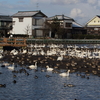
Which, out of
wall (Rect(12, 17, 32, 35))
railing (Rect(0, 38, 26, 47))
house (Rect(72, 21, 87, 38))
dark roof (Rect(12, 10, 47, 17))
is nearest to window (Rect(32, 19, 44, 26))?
wall (Rect(12, 17, 32, 35))

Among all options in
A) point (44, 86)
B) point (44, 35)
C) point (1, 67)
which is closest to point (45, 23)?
point (44, 35)

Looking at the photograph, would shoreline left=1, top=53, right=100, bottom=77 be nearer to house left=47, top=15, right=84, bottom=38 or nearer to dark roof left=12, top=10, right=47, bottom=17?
dark roof left=12, top=10, right=47, bottom=17

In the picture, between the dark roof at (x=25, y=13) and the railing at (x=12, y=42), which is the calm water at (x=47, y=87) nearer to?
the railing at (x=12, y=42)

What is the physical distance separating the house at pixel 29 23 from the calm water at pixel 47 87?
41023mm

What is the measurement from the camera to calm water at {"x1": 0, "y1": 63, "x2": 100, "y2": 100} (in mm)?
17766

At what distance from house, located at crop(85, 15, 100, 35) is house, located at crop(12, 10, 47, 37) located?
2003 cm

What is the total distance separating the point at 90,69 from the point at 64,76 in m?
3.75

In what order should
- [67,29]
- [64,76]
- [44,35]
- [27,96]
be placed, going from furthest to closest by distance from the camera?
[67,29] < [44,35] < [64,76] < [27,96]

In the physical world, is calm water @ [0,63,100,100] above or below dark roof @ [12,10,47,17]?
below

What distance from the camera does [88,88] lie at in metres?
20.0

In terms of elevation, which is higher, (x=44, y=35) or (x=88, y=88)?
(x=44, y=35)

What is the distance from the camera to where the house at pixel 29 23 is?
65.2 metres

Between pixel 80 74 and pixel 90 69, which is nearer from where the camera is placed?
pixel 80 74

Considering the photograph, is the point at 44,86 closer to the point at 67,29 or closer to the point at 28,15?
the point at 28,15
